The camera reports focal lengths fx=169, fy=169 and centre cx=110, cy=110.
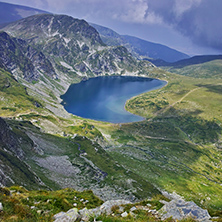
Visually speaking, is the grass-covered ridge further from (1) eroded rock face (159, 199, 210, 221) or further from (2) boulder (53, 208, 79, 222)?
(1) eroded rock face (159, 199, 210, 221)

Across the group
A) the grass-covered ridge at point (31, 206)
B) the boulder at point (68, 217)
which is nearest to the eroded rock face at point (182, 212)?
the boulder at point (68, 217)

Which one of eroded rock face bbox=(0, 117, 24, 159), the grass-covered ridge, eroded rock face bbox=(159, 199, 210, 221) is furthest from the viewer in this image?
eroded rock face bbox=(0, 117, 24, 159)

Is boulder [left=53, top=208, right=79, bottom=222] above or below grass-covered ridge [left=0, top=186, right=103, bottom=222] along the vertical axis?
above

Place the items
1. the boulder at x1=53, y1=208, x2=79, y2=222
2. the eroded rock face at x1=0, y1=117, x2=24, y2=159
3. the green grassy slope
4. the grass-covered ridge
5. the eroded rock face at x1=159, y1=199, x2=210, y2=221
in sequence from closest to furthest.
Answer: the grass-covered ridge → the boulder at x1=53, y1=208, x2=79, y2=222 → the eroded rock face at x1=159, y1=199, x2=210, y2=221 → the eroded rock face at x1=0, y1=117, x2=24, y2=159 → the green grassy slope

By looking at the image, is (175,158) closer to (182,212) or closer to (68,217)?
(182,212)

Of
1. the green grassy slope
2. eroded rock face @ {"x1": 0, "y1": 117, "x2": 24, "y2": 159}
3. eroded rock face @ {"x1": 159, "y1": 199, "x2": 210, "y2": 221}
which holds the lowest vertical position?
the green grassy slope

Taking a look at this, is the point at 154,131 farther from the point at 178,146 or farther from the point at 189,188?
the point at 189,188

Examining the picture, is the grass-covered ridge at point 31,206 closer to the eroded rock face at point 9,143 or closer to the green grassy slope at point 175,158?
the eroded rock face at point 9,143

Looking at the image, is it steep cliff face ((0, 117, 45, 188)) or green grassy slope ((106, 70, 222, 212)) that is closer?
steep cliff face ((0, 117, 45, 188))

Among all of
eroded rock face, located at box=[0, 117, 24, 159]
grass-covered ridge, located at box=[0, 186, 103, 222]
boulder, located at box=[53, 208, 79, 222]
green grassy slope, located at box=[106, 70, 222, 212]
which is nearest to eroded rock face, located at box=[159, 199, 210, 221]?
boulder, located at box=[53, 208, 79, 222]

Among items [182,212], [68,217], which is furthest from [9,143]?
[182,212]

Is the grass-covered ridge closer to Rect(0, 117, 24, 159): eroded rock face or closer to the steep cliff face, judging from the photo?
the steep cliff face
